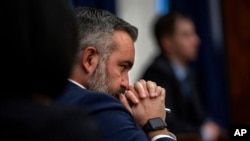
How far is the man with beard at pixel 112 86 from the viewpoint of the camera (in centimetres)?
246

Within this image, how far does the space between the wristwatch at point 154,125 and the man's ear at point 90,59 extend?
24 centimetres

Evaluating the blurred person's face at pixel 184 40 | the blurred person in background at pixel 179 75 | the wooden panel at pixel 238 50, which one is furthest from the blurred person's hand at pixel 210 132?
the wooden panel at pixel 238 50

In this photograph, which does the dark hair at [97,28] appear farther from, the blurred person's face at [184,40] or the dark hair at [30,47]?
the blurred person's face at [184,40]

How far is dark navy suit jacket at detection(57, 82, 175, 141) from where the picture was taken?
2439 millimetres

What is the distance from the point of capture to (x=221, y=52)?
6.30 meters

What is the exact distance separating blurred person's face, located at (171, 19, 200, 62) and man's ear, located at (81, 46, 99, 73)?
8.14ft

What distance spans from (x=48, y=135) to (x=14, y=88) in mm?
111

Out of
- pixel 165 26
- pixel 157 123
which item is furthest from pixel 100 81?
pixel 165 26

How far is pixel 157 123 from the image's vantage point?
2662 mm

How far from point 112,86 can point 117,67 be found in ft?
0.20

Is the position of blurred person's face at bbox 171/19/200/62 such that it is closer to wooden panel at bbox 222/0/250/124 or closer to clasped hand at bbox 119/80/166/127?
wooden panel at bbox 222/0/250/124

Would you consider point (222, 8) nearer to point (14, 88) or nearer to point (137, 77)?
point (137, 77)

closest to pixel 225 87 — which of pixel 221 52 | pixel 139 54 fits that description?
pixel 221 52

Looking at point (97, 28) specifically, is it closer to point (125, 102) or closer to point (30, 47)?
point (125, 102)
